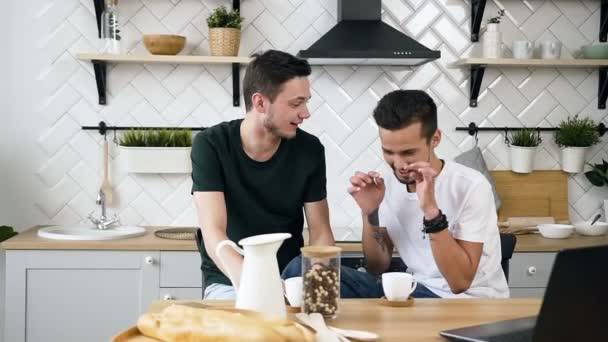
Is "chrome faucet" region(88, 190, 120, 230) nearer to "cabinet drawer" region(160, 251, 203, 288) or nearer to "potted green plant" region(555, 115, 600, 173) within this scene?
"cabinet drawer" region(160, 251, 203, 288)

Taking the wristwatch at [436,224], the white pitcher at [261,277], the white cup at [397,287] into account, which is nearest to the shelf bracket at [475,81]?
the wristwatch at [436,224]

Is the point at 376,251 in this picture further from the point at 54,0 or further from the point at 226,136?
the point at 54,0

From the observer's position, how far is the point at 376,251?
2396 mm

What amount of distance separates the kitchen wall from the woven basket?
19cm

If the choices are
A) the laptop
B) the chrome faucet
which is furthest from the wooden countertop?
the laptop

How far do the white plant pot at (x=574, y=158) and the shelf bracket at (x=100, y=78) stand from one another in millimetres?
2247

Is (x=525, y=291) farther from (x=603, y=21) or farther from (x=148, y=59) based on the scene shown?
(x=148, y=59)

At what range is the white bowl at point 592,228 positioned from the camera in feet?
11.5

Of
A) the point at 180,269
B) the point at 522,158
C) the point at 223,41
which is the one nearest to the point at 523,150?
the point at 522,158

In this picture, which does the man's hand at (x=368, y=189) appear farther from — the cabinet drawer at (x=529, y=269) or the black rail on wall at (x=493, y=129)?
the black rail on wall at (x=493, y=129)

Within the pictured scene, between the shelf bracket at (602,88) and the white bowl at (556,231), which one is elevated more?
the shelf bracket at (602,88)

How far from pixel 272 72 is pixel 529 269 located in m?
1.51

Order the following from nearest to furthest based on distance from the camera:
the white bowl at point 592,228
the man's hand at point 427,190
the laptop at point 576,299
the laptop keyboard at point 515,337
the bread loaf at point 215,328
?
the laptop at point 576,299
the bread loaf at point 215,328
the laptop keyboard at point 515,337
the man's hand at point 427,190
the white bowl at point 592,228

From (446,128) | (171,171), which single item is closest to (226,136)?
(171,171)
